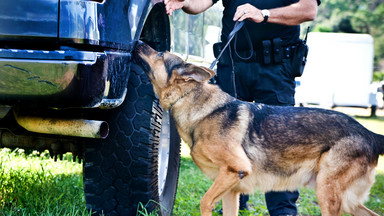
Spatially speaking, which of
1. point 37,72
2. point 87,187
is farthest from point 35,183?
point 37,72

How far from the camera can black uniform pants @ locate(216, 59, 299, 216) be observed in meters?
3.90

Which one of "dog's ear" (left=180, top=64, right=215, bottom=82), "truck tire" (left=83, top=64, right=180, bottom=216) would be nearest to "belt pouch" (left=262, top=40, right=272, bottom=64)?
"dog's ear" (left=180, top=64, right=215, bottom=82)

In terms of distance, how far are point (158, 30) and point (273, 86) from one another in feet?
3.72

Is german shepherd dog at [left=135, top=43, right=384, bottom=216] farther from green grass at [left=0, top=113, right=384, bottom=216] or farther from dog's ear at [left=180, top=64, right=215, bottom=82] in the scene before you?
green grass at [left=0, top=113, right=384, bottom=216]

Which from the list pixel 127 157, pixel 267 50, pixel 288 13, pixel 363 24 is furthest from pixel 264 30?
pixel 363 24

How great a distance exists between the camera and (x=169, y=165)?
154 inches

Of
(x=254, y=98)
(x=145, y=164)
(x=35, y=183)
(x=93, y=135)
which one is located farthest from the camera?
(x=254, y=98)

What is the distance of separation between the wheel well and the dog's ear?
0.38 metres

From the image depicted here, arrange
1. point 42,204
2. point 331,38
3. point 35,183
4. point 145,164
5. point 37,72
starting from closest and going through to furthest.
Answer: point 37,72, point 145,164, point 42,204, point 35,183, point 331,38

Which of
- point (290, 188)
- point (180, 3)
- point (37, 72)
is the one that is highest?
point (180, 3)

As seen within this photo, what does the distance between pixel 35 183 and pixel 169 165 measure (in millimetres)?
1131

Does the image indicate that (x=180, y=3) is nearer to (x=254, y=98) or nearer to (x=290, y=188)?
(x=254, y=98)

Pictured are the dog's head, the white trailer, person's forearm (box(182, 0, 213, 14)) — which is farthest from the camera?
the white trailer

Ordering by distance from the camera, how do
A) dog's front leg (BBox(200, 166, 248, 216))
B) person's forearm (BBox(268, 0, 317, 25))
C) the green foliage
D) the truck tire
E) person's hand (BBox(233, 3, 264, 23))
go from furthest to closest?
1. the green foliage
2. person's forearm (BBox(268, 0, 317, 25))
3. person's hand (BBox(233, 3, 264, 23))
4. dog's front leg (BBox(200, 166, 248, 216))
5. the truck tire
